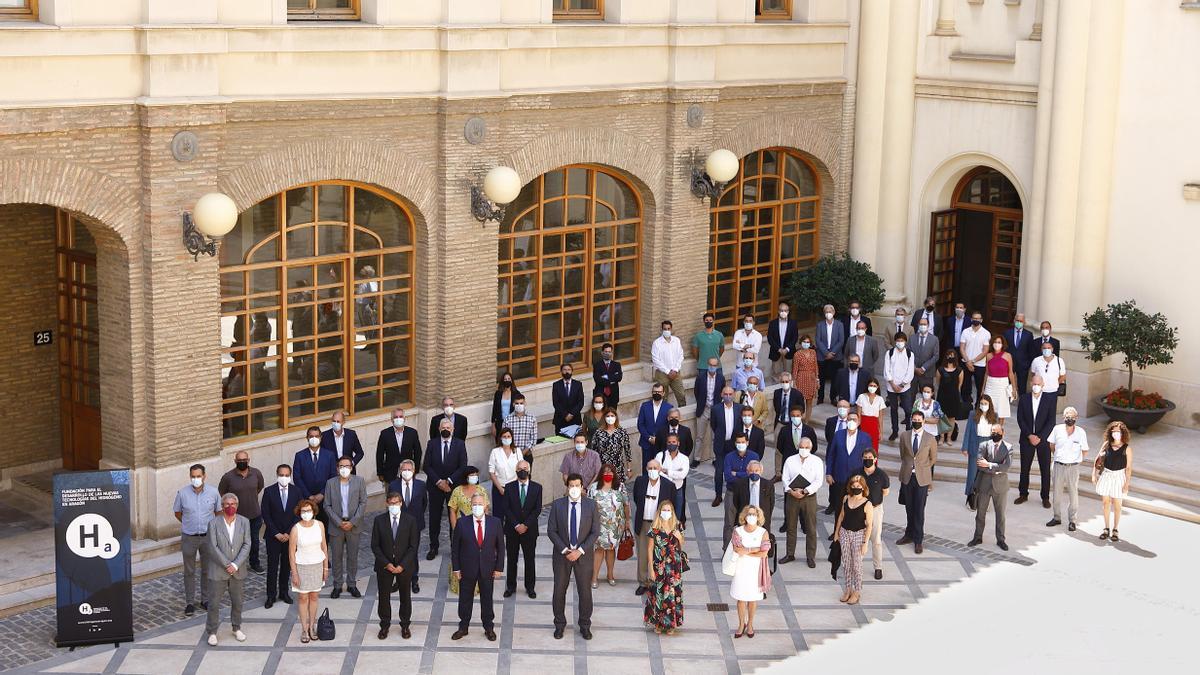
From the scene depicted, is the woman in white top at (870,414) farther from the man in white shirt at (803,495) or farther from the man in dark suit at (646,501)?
the man in dark suit at (646,501)

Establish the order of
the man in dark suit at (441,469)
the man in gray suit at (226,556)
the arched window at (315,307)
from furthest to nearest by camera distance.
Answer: the arched window at (315,307) → the man in dark suit at (441,469) → the man in gray suit at (226,556)

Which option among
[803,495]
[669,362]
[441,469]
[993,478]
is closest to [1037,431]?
[993,478]

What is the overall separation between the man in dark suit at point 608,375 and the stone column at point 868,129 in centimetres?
626

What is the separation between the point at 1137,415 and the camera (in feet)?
77.2

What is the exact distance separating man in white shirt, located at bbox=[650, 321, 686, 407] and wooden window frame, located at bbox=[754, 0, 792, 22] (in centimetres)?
524

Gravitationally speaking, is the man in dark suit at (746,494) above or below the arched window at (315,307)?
below

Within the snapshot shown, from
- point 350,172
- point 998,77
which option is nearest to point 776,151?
point 998,77

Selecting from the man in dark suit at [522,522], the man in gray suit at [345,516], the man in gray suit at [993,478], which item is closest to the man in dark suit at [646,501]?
the man in dark suit at [522,522]

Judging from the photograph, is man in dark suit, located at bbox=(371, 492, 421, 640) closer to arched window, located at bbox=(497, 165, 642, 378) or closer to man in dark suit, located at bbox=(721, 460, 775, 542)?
man in dark suit, located at bbox=(721, 460, 775, 542)

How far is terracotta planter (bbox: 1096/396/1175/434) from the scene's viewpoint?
77.2 feet

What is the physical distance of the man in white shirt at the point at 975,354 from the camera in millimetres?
23906

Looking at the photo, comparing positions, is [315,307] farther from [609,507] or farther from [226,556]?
[609,507]

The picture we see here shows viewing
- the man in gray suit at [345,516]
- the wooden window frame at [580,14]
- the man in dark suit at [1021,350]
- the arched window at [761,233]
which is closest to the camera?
the man in gray suit at [345,516]

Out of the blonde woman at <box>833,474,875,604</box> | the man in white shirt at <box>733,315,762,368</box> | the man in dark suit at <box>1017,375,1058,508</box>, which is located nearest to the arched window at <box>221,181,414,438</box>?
the man in white shirt at <box>733,315,762,368</box>
